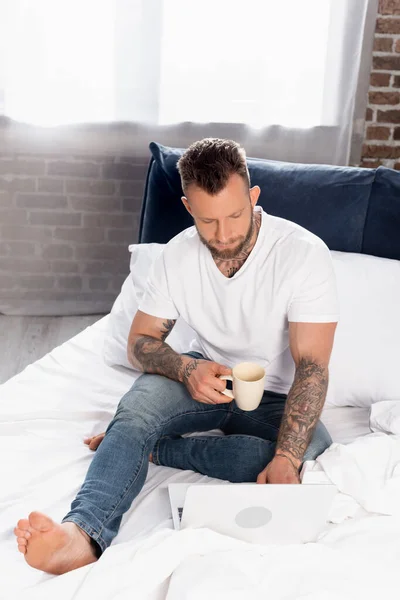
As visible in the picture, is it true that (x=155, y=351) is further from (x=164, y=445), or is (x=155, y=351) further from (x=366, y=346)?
(x=366, y=346)

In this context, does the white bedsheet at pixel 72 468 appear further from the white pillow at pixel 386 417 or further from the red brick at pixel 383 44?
the red brick at pixel 383 44

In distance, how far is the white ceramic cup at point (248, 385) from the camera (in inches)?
62.6

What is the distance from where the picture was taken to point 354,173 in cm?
243

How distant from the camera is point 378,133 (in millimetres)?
3264

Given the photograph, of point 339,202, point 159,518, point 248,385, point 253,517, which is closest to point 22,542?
point 159,518

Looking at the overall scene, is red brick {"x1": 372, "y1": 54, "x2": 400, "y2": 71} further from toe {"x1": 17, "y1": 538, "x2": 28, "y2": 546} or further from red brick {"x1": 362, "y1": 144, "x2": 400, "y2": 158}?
toe {"x1": 17, "y1": 538, "x2": 28, "y2": 546}

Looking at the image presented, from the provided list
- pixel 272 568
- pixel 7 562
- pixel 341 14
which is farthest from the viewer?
pixel 341 14

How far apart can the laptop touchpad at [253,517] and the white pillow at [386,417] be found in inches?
20.5

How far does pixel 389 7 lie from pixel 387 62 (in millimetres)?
220

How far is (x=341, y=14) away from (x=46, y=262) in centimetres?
173

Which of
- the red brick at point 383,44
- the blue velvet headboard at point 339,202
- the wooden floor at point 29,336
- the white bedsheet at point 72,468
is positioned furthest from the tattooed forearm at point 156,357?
the red brick at point 383,44

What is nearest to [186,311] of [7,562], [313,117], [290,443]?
[290,443]

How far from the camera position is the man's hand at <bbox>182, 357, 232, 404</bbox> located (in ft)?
5.61

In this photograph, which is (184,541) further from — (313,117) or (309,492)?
(313,117)
